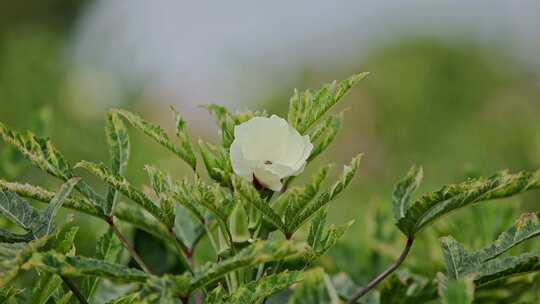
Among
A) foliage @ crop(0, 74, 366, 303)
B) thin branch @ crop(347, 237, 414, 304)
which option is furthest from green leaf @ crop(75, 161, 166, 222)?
thin branch @ crop(347, 237, 414, 304)

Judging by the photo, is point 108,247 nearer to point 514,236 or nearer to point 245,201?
point 245,201

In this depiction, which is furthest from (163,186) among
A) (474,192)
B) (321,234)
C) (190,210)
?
(474,192)

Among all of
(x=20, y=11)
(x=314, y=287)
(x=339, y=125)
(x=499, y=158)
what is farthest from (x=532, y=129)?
(x=20, y=11)

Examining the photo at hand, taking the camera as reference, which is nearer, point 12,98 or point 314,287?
point 314,287

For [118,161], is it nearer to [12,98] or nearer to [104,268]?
[104,268]

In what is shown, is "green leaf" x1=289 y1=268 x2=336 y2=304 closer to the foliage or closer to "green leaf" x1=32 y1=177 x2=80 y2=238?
the foliage

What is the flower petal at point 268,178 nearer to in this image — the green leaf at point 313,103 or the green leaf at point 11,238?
the green leaf at point 313,103
